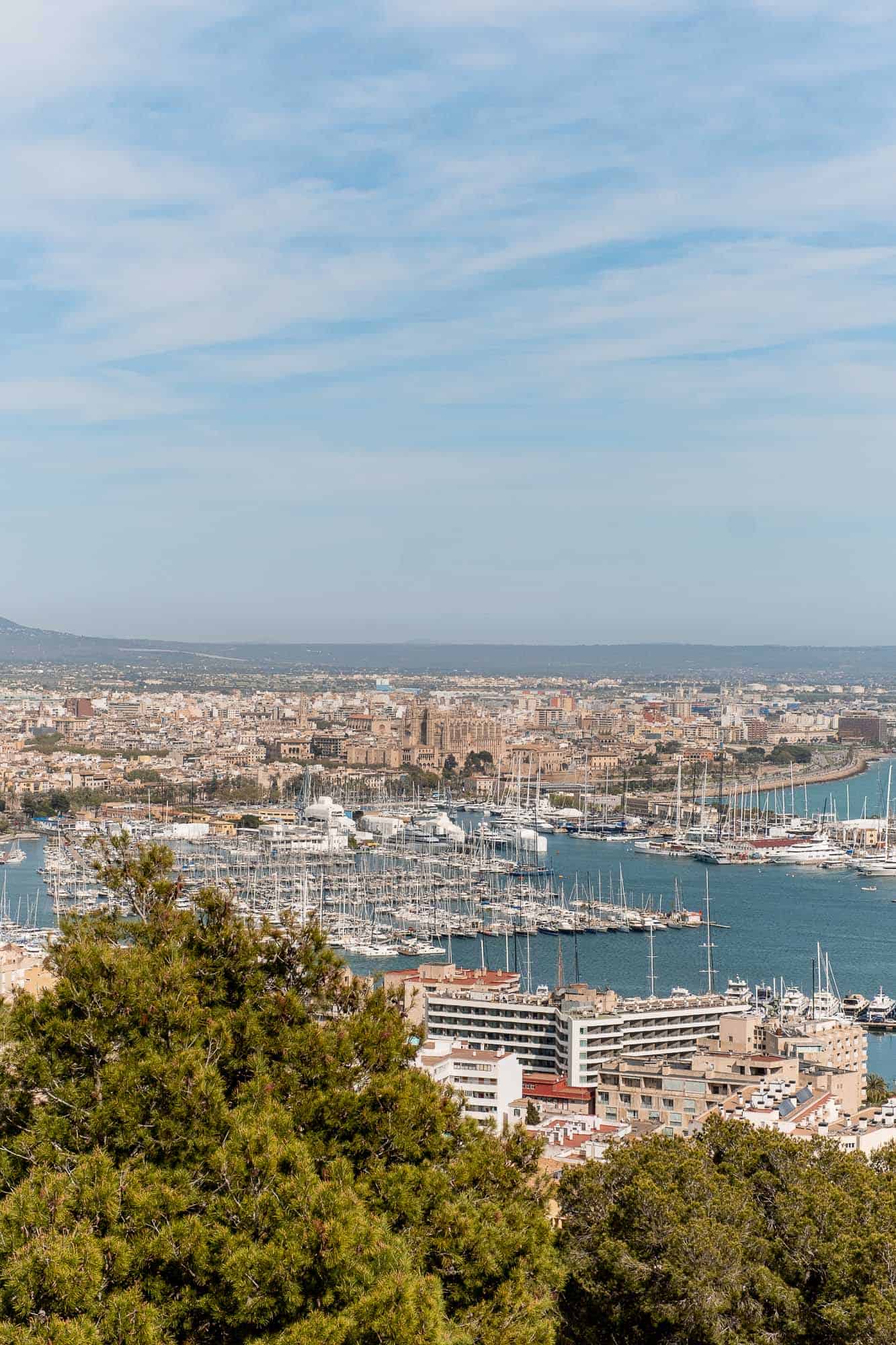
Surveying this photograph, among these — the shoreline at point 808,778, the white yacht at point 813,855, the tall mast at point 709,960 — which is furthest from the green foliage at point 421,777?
the tall mast at point 709,960

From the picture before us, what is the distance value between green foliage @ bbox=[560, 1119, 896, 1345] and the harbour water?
6053mm

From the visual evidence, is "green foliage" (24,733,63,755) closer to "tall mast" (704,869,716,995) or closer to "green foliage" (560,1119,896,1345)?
"tall mast" (704,869,716,995)

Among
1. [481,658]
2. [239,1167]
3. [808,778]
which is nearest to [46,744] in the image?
[808,778]

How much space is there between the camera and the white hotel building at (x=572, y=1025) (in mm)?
9734

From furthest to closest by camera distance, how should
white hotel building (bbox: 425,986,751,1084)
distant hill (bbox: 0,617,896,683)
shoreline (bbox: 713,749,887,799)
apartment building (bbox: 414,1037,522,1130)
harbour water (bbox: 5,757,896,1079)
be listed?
distant hill (bbox: 0,617,896,683) < shoreline (bbox: 713,749,887,799) < harbour water (bbox: 5,757,896,1079) < white hotel building (bbox: 425,986,751,1084) < apartment building (bbox: 414,1037,522,1130)

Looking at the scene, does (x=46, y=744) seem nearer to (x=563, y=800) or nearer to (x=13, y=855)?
(x=563, y=800)

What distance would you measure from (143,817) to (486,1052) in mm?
18381

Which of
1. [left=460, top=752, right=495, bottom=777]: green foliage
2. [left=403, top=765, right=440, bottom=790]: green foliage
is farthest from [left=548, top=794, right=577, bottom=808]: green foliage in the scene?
[left=460, top=752, right=495, bottom=777]: green foliage

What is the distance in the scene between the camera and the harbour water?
14586 millimetres

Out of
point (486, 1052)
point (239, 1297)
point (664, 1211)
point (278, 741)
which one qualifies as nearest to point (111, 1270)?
point (239, 1297)

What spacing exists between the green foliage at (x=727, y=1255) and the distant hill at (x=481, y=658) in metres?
67.4

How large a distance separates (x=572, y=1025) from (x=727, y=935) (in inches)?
Result: 306

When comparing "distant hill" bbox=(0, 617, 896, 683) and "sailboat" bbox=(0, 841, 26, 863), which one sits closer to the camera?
"sailboat" bbox=(0, 841, 26, 863)

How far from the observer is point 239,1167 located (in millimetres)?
2891
